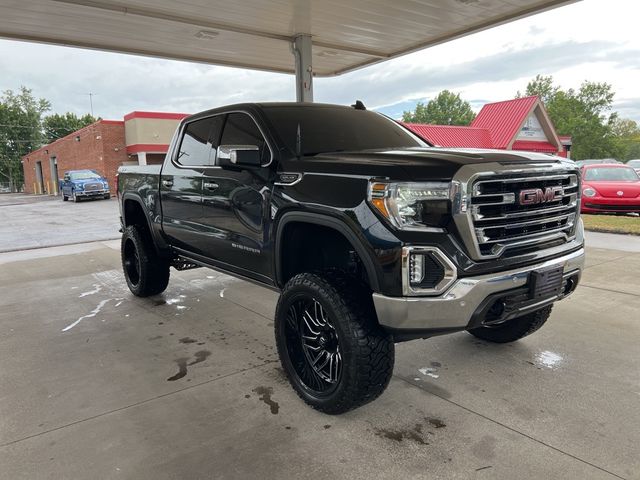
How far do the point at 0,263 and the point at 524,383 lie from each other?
8.84 metres

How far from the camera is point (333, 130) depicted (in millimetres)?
3914

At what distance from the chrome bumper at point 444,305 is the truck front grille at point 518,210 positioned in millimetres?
165

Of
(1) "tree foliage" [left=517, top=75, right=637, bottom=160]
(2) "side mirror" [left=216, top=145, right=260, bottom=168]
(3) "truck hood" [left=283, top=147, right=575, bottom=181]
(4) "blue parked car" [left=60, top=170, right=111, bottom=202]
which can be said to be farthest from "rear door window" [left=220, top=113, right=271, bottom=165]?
(1) "tree foliage" [left=517, top=75, right=637, bottom=160]

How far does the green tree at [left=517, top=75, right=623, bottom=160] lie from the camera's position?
61344 mm

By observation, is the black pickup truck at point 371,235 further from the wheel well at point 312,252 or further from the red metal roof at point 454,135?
the red metal roof at point 454,135

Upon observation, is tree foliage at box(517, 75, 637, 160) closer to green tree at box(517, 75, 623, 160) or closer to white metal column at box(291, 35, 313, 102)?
green tree at box(517, 75, 623, 160)

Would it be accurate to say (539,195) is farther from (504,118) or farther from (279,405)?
(504,118)

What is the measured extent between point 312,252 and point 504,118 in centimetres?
2922

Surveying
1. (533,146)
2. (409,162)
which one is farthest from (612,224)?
(533,146)

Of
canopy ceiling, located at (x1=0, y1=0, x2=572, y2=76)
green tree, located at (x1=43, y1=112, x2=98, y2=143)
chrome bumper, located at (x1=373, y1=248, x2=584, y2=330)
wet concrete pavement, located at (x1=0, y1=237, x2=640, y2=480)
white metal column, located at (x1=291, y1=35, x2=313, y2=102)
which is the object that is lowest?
wet concrete pavement, located at (x1=0, y1=237, x2=640, y2=480)

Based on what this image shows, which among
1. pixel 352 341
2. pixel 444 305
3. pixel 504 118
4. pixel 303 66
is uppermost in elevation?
pixel 504 118

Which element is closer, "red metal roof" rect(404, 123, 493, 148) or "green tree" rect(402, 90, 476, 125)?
"red metal roof" rect(404, 123, 493, 148)

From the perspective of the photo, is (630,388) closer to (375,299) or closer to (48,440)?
(375,299)

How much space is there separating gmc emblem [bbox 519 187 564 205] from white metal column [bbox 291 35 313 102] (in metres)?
7.96
